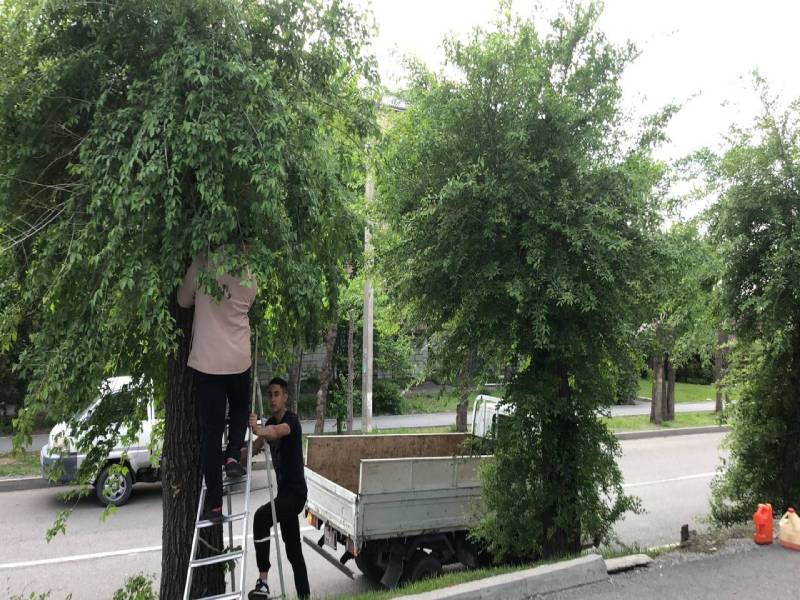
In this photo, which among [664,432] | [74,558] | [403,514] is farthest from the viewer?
[664,432]

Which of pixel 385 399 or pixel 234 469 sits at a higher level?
pixel 234 469

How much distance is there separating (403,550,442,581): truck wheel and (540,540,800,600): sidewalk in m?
2.00

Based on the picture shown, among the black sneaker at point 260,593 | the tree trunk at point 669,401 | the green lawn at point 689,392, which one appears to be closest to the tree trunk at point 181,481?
the black sneaker at point 260,593

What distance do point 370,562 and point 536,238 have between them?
4.06 m

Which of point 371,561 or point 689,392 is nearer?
point 371,561

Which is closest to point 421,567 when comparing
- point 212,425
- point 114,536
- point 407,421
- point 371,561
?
point 371,561

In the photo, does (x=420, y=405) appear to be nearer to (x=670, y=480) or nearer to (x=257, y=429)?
(x=670, y=480)

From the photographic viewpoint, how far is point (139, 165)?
3.60 metres

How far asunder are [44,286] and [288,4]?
251 centimetres

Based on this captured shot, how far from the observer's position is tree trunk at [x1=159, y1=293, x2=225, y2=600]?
4.46 metres

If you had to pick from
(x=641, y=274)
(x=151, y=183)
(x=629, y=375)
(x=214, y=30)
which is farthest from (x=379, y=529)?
(x=214, y=30)

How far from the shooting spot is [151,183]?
3398mm

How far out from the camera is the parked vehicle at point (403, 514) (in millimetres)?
6406

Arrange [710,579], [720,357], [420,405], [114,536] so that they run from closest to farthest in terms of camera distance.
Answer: [710,579], [114,536], [720,357], [420,405]
